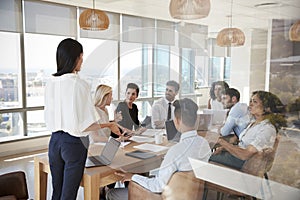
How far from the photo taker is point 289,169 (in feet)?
4.09

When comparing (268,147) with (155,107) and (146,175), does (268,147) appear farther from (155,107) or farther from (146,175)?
(155,107)

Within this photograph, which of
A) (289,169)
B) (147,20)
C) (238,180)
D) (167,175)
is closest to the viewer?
(289,169)

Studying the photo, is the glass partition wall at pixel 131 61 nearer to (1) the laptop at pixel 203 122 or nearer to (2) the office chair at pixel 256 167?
(1) the laptop at pixel 203 122

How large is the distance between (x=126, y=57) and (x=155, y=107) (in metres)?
0.51

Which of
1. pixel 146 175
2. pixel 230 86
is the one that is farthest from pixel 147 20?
pixel 146 175

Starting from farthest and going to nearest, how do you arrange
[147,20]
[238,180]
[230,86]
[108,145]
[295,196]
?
[147,20] → [230,86] → [108,145] → [238,180] → [295,196]

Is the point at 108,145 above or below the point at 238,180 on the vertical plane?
above

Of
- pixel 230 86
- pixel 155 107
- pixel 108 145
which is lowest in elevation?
pixel 108 145

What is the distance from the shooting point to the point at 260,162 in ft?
5.75

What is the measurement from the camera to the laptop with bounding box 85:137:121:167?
197cm

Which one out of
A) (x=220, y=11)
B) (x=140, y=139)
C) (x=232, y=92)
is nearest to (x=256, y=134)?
(x=232, y=92)

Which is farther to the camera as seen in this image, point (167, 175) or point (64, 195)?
point (64, 195)

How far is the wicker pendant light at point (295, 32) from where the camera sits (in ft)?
3.85

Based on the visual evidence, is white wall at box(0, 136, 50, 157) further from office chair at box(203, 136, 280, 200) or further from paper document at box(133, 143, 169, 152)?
office chair at box(203, 136, 280, 200)
